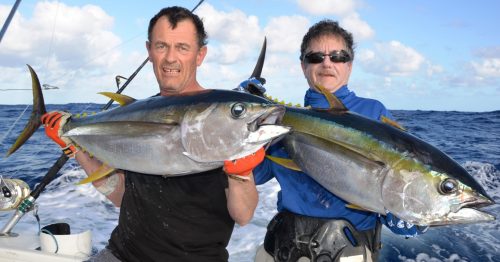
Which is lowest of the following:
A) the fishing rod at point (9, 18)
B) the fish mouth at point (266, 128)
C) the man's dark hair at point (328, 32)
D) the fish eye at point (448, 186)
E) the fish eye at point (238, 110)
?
the fish eye at point (448, 186)

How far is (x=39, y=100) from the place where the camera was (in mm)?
2988

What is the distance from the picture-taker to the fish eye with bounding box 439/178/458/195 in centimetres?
204

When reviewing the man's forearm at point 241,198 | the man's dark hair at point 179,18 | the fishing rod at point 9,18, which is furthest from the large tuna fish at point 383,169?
the fishing rod at point 9,18

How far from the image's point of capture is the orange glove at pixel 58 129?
8.93ft

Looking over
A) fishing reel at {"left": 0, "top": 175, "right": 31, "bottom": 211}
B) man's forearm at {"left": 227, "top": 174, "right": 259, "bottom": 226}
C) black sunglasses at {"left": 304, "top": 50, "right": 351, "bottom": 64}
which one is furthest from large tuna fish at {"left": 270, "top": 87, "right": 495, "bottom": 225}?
fishing reel at {"left": 0, "top": 175, "right": 31, "bottom": 211}

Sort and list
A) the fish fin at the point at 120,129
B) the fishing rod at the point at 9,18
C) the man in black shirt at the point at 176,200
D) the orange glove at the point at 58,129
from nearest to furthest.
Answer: the fish fin at the point at 120,129, the man in black shirt at the point at 176,200, the orange glove at the point at 58,129, the fishing rod at the point at 9,18

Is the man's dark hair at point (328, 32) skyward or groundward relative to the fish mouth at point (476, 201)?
skyward

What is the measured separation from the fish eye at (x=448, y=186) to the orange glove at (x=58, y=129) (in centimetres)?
212

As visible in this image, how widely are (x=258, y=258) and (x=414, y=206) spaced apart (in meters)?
1.42

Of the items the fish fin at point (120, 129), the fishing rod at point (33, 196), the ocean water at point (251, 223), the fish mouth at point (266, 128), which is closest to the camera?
the fish mouth at point (266, 128)

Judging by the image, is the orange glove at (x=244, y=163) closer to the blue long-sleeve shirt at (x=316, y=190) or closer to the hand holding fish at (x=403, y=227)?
the blue long-sleeve shirt at (x=316, y=190)

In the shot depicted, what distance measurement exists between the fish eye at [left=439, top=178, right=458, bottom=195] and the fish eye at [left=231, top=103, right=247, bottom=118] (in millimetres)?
971

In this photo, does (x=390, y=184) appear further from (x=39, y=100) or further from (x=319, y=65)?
(x=39, y=100)

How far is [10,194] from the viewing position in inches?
157
